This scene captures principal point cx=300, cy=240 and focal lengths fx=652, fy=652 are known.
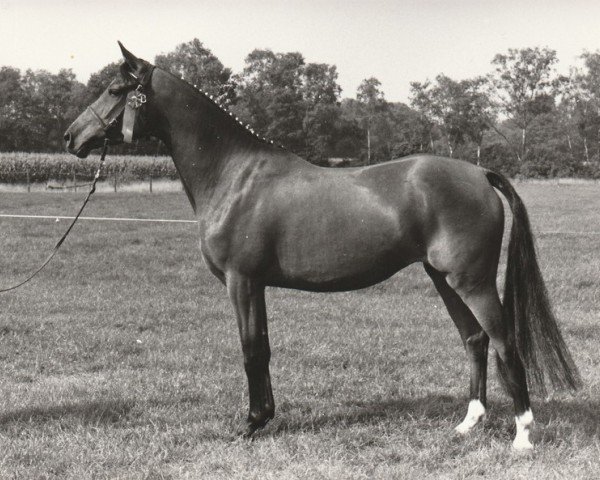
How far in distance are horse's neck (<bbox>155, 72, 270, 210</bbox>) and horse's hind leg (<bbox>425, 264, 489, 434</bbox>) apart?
1616 mm

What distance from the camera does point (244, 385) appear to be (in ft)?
18.9

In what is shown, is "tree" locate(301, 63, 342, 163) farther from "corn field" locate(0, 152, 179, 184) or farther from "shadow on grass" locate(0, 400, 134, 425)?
"shadow on grass" locate(0, 400, 134, 425)

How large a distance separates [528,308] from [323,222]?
5.19 ft

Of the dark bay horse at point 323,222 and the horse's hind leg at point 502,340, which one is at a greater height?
the dark bay horse at point 323,222

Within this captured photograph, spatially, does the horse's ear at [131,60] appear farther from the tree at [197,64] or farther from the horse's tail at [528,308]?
the tree at [197,64]

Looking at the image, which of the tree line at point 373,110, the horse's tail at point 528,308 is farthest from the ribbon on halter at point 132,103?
the tree line at point 373,110

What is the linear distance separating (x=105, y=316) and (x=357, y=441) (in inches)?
187

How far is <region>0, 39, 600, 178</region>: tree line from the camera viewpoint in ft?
123

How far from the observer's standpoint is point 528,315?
15.0 ft

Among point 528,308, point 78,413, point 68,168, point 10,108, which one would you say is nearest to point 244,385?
point 78,413

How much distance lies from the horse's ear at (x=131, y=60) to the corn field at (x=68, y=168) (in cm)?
2975

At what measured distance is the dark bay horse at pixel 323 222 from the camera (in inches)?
168

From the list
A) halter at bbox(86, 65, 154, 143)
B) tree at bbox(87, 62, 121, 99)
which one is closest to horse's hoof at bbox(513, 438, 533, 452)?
halter at bbox(86, 65, 154, 143)

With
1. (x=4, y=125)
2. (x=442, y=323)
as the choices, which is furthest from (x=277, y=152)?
(x=4, y=125)
